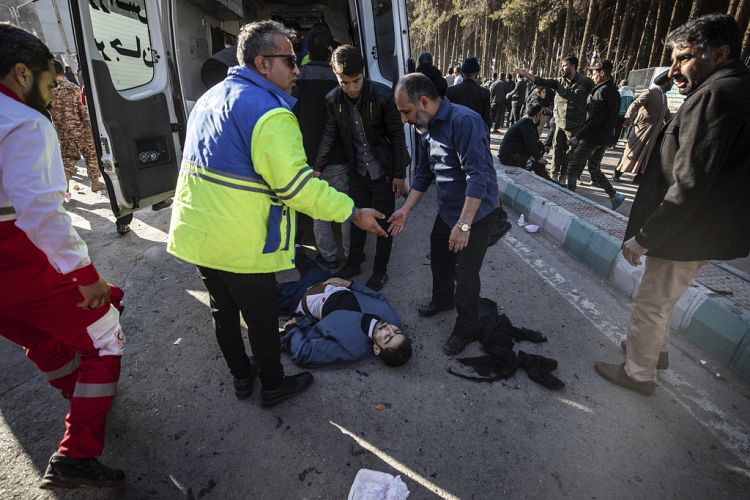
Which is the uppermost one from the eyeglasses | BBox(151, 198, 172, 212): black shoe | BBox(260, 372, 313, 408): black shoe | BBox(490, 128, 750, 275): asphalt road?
the eyeglasses

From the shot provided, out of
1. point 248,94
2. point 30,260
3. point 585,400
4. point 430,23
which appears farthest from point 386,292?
point 430,23

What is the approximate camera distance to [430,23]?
1511 inches

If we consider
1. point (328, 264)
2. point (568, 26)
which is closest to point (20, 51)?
point (328, 264)

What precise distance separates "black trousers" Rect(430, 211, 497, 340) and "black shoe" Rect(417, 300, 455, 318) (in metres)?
0.11

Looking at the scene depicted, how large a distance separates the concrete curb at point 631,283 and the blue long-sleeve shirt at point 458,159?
1.67 metres

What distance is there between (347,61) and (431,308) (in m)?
2.00

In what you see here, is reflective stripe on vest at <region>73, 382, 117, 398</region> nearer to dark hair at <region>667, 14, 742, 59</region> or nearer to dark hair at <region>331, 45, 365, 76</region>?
dark hair at <region>331, 45, 365, 76</region>

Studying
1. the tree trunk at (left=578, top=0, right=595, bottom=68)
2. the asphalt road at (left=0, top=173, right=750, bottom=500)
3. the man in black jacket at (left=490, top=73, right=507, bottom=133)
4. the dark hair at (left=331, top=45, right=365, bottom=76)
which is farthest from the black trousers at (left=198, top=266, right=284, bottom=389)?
the tree trunk at (left=578, top=0, right=595, bottom=68)

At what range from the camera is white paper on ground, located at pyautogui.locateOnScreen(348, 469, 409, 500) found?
5.73ft

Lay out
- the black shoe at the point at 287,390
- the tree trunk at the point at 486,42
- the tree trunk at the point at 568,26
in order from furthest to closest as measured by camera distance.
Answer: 1. the tree trunk at the point at 486,42
2. the tree trunk at the point at 568,26
3. the black shoe at the point at 287,390

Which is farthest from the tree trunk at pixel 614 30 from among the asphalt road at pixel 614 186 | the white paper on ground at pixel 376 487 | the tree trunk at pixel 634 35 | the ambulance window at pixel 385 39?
the white paper on ground at pixel 376 487

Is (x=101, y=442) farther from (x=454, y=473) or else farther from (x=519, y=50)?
(x=519, y=50)

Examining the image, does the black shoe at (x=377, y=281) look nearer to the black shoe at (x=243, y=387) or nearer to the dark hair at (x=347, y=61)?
the black shoe at (x=243, y=387)

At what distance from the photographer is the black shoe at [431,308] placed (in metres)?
3.18
